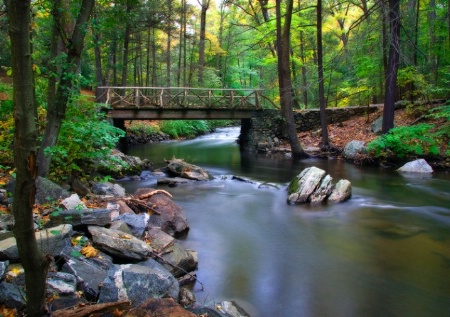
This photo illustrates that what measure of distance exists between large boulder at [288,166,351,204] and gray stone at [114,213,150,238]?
4.21m

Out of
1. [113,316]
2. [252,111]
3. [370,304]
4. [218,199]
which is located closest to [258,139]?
[252,111]

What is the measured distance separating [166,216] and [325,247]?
8.78 feet

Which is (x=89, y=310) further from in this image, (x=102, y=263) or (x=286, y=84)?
(x=286, y=84)

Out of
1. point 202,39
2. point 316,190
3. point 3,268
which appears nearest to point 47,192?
point 3,268

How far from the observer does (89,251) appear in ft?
12.8

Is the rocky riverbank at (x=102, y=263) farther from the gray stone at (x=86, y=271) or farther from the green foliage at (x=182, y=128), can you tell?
the green foliage at (x=182, y=128)

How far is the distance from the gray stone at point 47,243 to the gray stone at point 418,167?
418 inches

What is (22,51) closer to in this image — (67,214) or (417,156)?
(67,214)

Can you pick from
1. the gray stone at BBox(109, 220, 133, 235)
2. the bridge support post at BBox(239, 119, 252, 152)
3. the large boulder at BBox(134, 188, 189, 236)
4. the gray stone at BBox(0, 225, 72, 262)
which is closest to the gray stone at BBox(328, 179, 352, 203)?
the large boulder at BBox(134, 188, 189, 236)

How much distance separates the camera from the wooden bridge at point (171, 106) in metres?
15.9

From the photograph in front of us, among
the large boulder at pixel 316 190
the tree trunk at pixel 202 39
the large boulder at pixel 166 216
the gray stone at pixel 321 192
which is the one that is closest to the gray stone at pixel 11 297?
the large boulder at pixel 166 216

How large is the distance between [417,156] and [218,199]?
7.25 meters

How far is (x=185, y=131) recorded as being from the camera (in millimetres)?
25344

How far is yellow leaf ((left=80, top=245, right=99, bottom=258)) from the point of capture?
3867 mm
